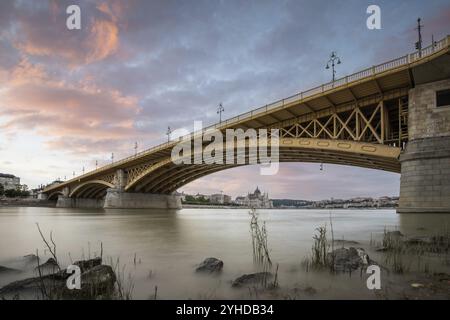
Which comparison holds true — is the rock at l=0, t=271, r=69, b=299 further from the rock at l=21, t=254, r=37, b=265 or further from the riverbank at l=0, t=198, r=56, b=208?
the riverbank at l=0, t=198, r=56, b=208

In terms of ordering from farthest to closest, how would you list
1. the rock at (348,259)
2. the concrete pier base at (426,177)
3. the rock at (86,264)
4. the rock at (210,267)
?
1. the concrete pier base at (426,177)
2. the rock at (210,267)
3. the rock at (86,264)
4. the rock at (348,259)

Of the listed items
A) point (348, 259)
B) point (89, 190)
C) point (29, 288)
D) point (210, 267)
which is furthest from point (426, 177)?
point (89, 190)

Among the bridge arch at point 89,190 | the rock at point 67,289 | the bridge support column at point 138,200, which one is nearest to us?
the rock at point 67,289

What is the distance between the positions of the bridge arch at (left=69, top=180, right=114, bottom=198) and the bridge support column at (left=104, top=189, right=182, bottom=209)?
49.6ft

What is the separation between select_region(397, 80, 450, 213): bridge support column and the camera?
60.6ft

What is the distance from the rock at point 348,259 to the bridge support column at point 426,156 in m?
16.6

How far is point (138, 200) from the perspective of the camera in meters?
59.4

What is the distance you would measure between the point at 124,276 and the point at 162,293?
4.25ft

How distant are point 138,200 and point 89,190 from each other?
100 feet

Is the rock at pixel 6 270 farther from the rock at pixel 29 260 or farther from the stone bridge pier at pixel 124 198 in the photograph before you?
the stone bridge pier at pixel 124 198

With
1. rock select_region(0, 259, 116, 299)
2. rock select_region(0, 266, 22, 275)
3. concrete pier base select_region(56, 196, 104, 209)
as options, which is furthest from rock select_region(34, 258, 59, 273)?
concrete pier base select_region(56, 196, 104, 209)

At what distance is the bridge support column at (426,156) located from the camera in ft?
60.6

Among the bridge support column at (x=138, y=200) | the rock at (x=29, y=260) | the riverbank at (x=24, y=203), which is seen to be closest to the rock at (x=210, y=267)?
the rock at (x=29, y=260)

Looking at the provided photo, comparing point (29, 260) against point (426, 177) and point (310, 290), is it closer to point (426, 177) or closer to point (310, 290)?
point (310, 290)
